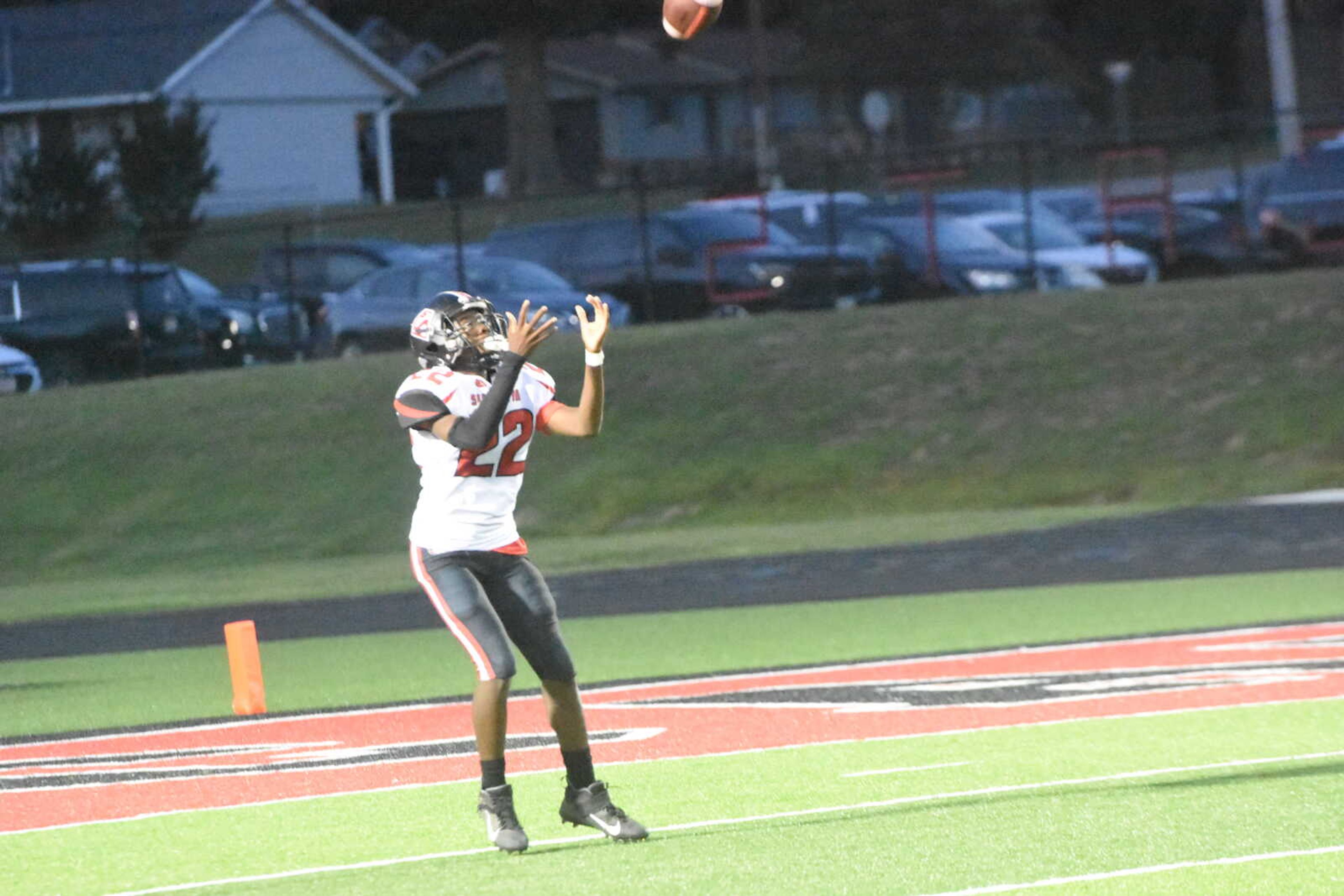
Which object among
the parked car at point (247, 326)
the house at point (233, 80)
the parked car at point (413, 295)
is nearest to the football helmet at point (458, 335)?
the parked car at point (413, 295)

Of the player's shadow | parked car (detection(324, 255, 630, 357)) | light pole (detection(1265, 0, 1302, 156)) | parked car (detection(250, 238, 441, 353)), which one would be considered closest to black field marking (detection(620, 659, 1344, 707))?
the player's shadow

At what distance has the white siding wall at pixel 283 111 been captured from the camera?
59312mm

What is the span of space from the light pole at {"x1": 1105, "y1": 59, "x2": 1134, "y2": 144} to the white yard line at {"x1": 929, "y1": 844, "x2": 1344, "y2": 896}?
56072mm

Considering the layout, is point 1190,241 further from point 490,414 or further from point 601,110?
point 601,110

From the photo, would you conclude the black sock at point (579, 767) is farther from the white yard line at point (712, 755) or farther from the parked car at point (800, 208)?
the parked car at point (800, 208)

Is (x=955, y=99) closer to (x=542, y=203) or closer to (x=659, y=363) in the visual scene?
(x=542, y=203)

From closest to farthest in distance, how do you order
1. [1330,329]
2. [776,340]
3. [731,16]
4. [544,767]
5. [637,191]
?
[544,767] → [1330,329] → [776,340] → [637,191] → [731,16]

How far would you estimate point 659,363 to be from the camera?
2942 centimetres

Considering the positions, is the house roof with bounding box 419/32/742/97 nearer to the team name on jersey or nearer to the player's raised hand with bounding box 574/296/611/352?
the player's raised hand with bounding box 574/296/611/352

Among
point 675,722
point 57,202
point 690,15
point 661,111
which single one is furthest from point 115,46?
point 690,15

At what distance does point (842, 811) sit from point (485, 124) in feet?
242

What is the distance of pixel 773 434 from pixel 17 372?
10.8 meters

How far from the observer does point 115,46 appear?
194ft

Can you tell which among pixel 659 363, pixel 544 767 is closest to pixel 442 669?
pixel 544 767
